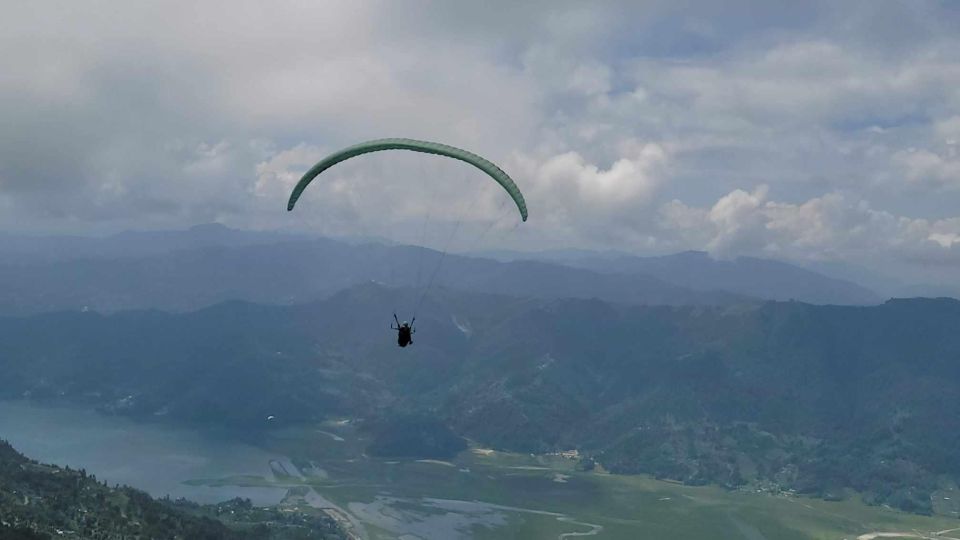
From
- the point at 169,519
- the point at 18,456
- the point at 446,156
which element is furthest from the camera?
the point at 18,456

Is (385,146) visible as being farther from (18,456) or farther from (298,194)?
(18,456)

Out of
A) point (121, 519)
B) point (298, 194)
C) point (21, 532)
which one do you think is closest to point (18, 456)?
point (121, 519)

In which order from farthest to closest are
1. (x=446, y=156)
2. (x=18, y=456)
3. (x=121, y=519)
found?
(x=18, y=456) → (x=121, y=519) → (x=446, y=156)

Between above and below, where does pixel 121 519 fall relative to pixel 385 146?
below

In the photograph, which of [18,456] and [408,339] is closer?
[408,339]

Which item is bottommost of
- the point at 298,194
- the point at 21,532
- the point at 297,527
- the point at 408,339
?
the point at 297,527

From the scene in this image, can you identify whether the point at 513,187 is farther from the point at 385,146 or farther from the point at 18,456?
the point at 18,456

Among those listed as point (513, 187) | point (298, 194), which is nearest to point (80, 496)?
point (298, 194)

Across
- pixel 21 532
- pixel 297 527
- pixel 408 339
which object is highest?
pixel 408 339

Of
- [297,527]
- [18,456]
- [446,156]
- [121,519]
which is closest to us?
[446,156]
